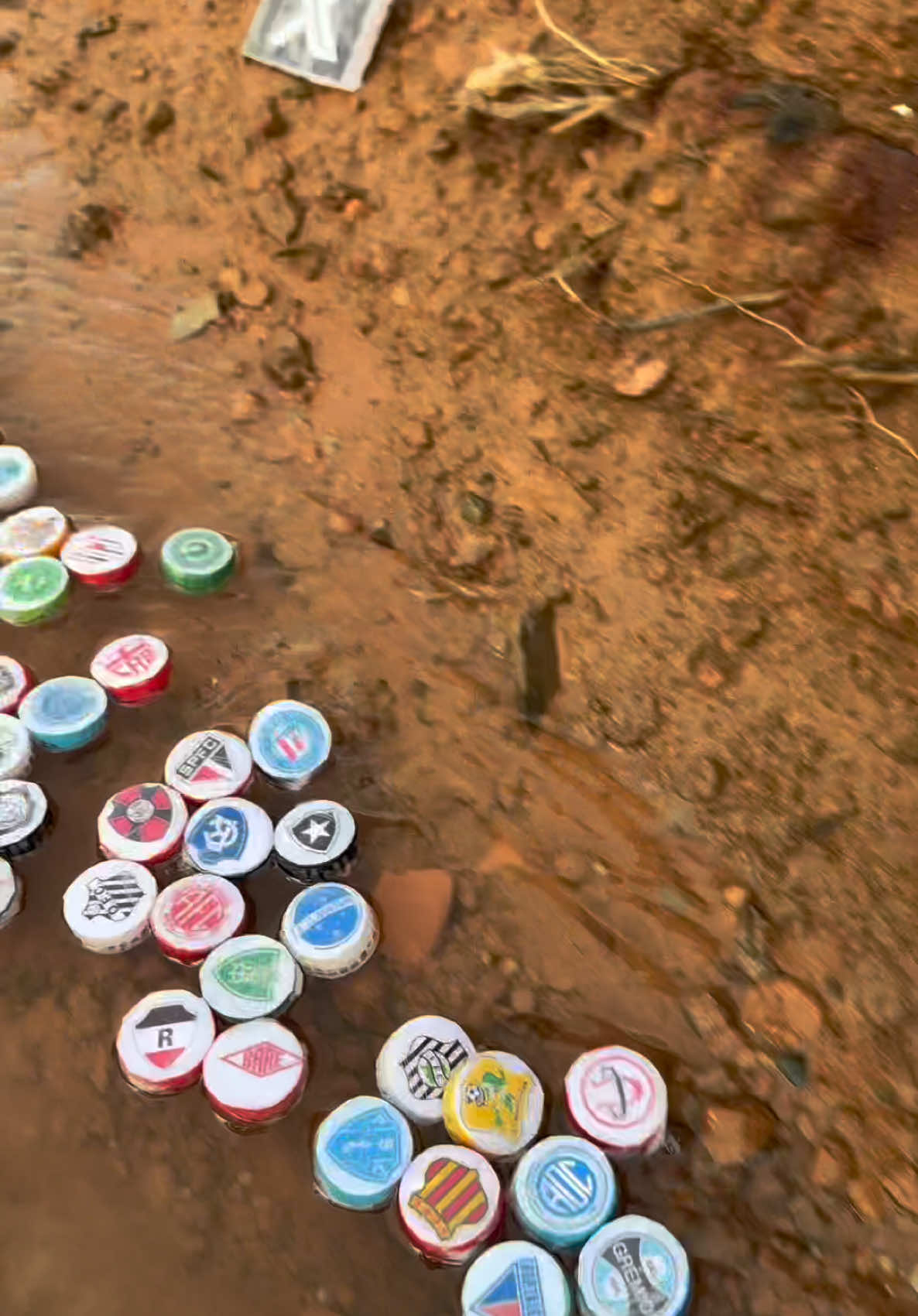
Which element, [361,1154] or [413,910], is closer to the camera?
[361,1154]

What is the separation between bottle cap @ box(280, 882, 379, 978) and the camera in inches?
87.3

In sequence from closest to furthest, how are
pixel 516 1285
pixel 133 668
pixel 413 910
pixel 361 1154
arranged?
pixel 516 1285, pixel 361 1154, pixel 413 910, pixel 133 668

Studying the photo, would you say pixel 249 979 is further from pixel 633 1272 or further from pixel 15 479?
pixel 15 479

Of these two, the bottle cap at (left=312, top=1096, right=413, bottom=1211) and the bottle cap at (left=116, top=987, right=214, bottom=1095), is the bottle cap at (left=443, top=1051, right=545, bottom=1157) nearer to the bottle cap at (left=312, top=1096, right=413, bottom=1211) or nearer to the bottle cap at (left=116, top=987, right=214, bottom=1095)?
the bottle cap at (left=312, top=1096, right=413, bottom=1211)

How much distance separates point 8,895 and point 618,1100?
1.36 meters

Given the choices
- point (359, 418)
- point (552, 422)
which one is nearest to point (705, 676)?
point (552, 422)

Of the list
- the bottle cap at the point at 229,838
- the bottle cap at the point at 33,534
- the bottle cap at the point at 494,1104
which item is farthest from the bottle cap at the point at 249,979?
the bottle cap at the point at 33,534

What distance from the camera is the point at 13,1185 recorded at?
6.73 ft

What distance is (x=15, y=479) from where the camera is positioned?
2.96m

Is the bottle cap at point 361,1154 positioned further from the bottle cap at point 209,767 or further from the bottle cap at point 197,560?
the bottle cap at point 197,560

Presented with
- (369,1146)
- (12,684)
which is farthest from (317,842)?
(12,684)

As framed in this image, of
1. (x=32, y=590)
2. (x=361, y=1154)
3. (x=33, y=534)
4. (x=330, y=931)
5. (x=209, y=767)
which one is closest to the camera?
(x=361, y=1154)

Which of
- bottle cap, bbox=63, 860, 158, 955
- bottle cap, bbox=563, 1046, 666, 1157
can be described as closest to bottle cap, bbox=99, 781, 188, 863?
bottle cap, bbox=63, 860, 158, 955

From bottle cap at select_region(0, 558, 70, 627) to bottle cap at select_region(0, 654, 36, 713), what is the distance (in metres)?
0.14
